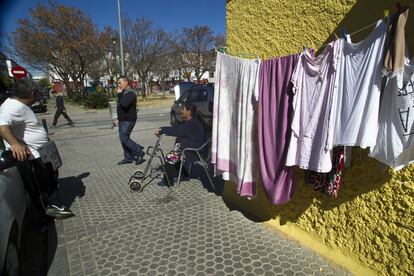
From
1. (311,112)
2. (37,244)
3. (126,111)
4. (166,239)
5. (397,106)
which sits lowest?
(37,244)

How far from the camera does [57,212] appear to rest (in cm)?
392

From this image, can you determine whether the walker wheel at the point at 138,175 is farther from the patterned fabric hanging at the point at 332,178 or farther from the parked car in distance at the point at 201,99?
the parked car in distance at the point at 201,99

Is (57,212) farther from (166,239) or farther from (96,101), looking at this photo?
(96,101)

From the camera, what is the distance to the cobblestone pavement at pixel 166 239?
2.90m

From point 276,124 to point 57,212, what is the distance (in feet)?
10.0

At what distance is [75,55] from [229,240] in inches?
1121

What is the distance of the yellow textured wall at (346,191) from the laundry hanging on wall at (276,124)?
0.29 m

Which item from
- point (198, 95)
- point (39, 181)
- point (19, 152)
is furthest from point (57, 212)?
point (198, 95)

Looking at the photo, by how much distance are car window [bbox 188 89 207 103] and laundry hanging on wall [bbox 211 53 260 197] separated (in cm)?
742

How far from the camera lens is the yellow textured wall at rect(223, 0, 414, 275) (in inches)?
90.0

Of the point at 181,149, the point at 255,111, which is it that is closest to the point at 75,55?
the point at 181,149

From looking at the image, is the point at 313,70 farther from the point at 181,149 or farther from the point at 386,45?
the point at 181,149

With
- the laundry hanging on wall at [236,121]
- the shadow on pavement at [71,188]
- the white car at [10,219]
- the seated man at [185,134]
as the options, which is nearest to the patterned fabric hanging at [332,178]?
the laundry hanging on wall at [236,121]

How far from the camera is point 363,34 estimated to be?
7.80 feet
